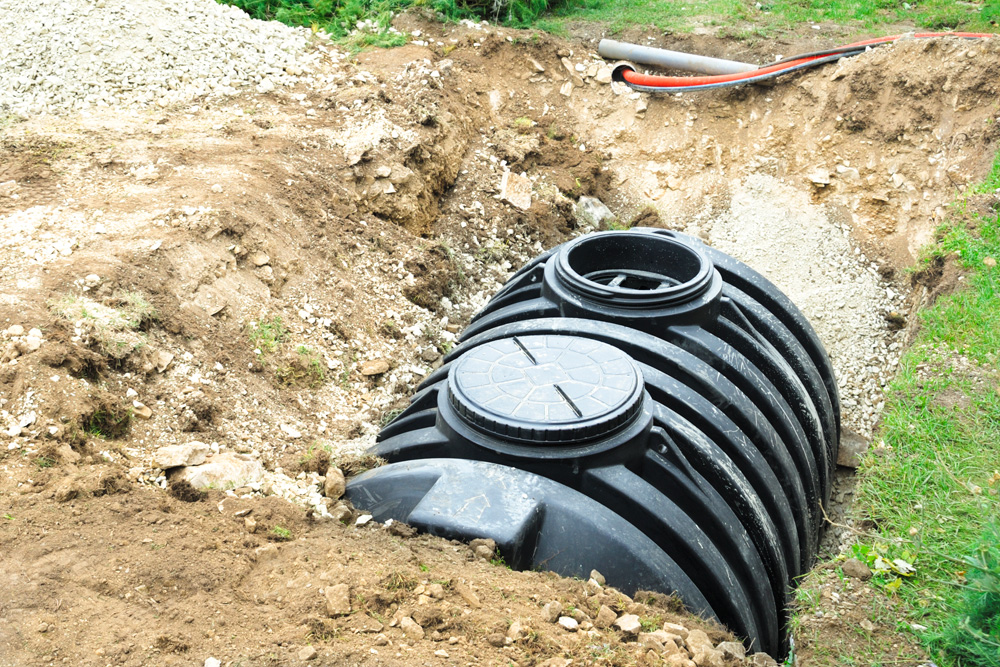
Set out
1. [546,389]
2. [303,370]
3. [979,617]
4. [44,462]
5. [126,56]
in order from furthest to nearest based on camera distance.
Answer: [126,56], [303,370], [546,389], [44,462], [979,617]

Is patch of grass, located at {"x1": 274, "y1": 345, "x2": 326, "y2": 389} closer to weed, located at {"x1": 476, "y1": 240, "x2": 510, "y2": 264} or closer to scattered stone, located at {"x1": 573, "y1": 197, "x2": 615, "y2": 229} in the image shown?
weed, located at {"x1": 476, "y1": 240, "x2": 510, "y2": 264}

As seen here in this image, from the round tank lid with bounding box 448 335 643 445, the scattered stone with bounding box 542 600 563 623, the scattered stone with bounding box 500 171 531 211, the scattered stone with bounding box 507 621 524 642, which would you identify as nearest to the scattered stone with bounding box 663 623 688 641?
the scattered stone with bounding box 542 600 563 623

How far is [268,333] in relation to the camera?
5367 mm

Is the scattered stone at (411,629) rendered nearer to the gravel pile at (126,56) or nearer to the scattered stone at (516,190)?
the scattered stone at (516,190)

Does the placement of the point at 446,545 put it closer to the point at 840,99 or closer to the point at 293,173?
the point at 293,173

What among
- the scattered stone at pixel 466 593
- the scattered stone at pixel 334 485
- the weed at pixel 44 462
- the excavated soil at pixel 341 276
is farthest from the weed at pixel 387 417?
the scattered stone at pixel 466 593

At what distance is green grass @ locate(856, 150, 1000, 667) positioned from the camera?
308 centimetres

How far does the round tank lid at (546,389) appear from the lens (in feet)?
12.1

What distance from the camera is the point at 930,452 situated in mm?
4520

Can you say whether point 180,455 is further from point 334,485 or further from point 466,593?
point 466,593

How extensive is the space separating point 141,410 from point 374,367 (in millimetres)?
1759

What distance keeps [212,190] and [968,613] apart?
5.14 m

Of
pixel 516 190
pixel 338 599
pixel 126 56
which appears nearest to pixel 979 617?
pixel 338 599

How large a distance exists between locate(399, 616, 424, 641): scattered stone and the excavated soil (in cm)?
5
